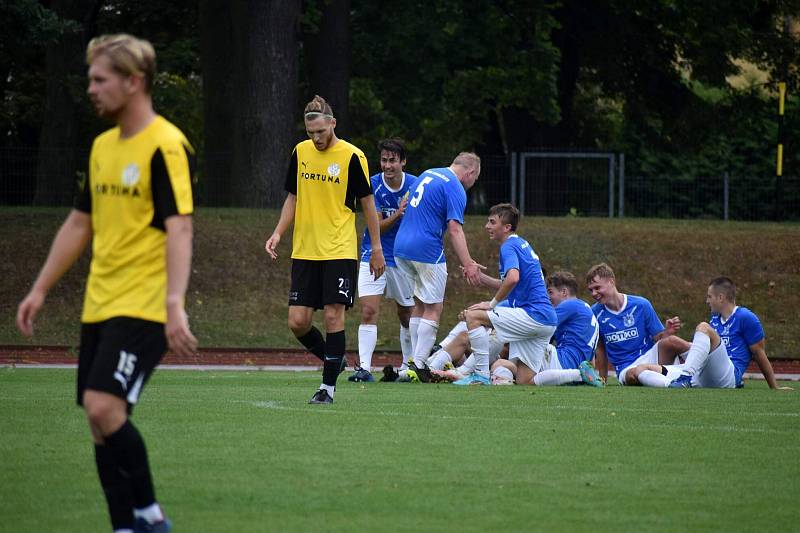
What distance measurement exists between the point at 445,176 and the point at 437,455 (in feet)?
23.0

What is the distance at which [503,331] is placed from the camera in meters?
14.5

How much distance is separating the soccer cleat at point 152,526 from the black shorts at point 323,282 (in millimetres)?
5443

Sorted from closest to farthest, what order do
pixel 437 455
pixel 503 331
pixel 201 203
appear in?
pixel 437 455
pixel 503 331
pixel 201 203

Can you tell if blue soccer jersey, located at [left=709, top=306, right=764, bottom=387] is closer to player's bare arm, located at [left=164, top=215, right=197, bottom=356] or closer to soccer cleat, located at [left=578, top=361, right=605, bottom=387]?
soccer cleat, located at [left=578, top=361, right=605, bottom=387]

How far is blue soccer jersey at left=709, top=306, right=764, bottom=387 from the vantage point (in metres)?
14.7

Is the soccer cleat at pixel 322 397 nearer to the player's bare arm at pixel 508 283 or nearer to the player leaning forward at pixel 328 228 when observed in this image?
the player leaning forward at pixel 328 228

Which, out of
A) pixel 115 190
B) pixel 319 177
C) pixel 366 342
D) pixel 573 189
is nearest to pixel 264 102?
pixel 573 189

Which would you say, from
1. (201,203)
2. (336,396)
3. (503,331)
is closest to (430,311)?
(503,331)

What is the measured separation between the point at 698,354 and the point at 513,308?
1880mm

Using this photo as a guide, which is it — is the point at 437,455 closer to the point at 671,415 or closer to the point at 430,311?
the point at 671,415

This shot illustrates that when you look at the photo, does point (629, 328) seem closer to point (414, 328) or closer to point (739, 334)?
point (739, 334)

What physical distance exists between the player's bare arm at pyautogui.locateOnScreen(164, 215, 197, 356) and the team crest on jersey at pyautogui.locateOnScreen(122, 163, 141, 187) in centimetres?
23

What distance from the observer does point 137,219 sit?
6.00 meters

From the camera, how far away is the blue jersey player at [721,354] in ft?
46.6
